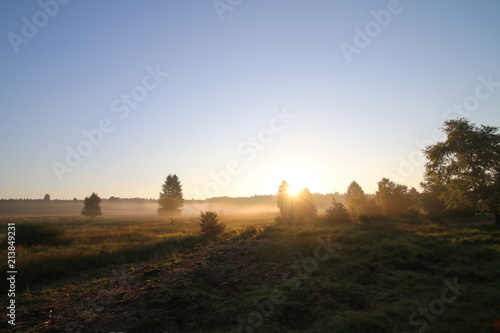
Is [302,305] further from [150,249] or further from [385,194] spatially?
[385,194]

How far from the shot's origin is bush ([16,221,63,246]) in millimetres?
19406

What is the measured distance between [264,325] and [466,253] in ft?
43.8

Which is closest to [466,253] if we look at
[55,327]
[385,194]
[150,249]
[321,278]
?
[321,278]

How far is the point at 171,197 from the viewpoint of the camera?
69.5 metres

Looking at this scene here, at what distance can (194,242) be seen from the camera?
22391 mm

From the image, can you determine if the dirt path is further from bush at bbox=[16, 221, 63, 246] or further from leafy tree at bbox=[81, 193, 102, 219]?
leafy tree at bbox=[81, 193, 102, 219]

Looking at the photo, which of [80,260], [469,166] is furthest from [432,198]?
[80,260]

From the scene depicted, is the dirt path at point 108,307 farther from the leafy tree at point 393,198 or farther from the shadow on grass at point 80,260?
the leafy tree at point 393,198

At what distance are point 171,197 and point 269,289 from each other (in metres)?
63.4

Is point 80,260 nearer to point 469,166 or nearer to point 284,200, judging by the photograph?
point 469,166

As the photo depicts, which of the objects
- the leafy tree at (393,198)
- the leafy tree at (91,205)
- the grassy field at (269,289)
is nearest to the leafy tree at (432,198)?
the leafy tree at (393,198)

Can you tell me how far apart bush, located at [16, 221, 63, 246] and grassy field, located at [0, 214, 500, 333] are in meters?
2.65

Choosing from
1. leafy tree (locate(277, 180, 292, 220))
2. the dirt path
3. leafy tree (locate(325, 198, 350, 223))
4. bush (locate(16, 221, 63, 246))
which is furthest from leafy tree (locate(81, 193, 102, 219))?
the dirt path

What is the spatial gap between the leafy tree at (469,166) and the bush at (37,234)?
120 ft
